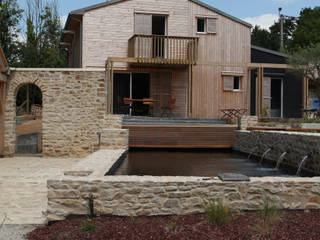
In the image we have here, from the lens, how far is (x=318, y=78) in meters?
14.9

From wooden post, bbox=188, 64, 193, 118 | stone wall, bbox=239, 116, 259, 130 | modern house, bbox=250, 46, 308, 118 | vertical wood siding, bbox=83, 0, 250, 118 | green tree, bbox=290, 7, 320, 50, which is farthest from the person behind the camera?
green tree, bbox=290, 7, 320, 50

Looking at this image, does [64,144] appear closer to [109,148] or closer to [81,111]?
[81,111]

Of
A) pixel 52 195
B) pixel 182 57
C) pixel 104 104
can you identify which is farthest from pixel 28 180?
pixel 182 57

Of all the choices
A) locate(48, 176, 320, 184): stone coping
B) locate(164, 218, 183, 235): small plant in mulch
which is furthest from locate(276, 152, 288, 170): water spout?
locate(164, 218, 183, 235): small plant in mulch

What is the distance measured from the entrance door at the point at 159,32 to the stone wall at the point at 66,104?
3.28 m

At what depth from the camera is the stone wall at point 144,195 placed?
4.76 metres

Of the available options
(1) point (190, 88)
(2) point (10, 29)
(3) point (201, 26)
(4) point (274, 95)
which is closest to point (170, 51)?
(1) point (190, 88)

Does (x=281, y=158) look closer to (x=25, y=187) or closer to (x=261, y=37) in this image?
Answer: (x=25, y=187)

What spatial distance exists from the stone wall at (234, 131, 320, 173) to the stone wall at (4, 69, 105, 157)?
4.97 metres

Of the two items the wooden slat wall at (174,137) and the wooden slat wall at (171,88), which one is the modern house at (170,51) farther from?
the wooden slat wall at (174,137)

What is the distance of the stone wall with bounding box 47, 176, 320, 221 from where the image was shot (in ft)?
15.6

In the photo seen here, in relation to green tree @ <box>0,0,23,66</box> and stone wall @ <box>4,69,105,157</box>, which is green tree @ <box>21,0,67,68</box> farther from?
stone wall @ <box>4,69,105,157</box>

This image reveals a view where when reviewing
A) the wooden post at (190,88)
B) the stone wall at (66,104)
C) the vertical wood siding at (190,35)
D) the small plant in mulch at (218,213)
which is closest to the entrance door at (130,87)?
the vertical wood siding at (190,35)

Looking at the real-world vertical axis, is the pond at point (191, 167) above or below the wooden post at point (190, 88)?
below
